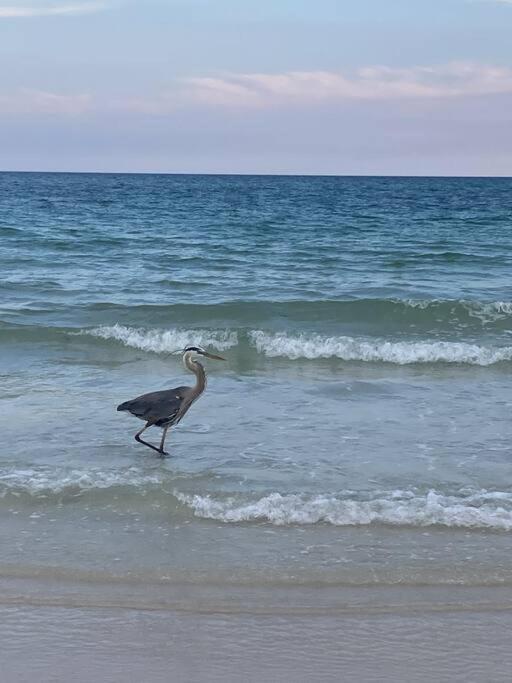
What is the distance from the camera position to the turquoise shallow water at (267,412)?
238 inches

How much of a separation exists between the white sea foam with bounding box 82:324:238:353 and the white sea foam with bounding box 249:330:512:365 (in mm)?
595

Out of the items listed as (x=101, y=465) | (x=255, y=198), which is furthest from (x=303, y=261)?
(x=255, y=198)

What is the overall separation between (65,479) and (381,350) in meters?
6.39

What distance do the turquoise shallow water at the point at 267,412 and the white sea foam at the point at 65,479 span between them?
24 mm

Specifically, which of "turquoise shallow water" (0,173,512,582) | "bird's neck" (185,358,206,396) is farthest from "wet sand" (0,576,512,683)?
"bird's neck" (185,358,206,396)

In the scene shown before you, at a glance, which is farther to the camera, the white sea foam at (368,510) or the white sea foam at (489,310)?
the white sea foam at (489,310)

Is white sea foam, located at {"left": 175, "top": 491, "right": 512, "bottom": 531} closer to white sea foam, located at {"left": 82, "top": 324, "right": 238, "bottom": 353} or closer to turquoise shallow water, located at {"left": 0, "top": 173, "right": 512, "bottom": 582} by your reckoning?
turquoise shallow water, located at {"left": 0, "top": 173, "right": 512, "bottom": 582}

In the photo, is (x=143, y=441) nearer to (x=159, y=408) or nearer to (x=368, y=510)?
(x=159, y=408)

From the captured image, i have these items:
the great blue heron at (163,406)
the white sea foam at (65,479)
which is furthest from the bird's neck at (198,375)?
the white sea foam at (65,479)

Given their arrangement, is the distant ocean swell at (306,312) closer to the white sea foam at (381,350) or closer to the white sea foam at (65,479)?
Answer: the white sea foam at (381,350)

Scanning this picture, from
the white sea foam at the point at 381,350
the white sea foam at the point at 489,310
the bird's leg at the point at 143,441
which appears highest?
the white sea foam at the point at 489,310

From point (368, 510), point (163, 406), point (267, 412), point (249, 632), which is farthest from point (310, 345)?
point (249, 632)

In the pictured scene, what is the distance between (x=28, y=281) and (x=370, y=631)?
14.7 metres

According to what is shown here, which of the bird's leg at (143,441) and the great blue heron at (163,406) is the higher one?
the great blue heron at (163,406)
